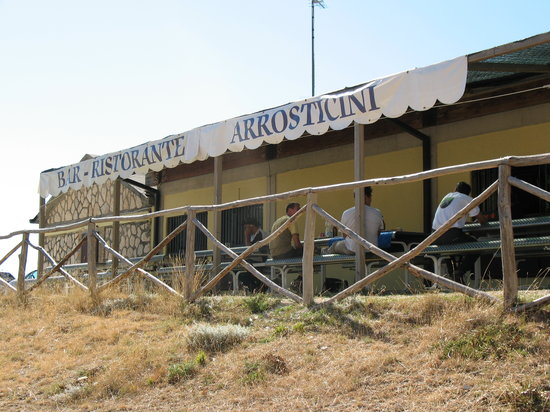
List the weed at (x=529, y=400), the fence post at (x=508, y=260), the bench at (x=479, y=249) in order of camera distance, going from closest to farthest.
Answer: the weed at (x=529, y=400) < the fence post at (x=508, y=260) < the bench at (x=479, y=249)

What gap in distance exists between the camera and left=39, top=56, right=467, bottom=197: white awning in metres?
7.66

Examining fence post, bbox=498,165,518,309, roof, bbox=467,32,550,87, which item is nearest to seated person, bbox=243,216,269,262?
roof, bbox=467,32,550,87

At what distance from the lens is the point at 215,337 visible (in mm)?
6438

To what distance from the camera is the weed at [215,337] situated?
6402 millimetres

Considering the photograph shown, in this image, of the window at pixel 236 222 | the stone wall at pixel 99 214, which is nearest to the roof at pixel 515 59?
the window at pixel 236 222

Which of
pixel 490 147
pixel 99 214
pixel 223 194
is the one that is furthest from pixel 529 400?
pixel 99 214

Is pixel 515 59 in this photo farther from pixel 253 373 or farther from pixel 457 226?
pixel 253 373

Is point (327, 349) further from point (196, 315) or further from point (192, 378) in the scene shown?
point (196, 315)

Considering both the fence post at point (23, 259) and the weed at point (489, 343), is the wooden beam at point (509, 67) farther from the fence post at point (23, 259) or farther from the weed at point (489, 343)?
the fence post at point (23, 259)

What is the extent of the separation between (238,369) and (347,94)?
3.97 meters

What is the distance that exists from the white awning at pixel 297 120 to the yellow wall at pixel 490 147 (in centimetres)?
269

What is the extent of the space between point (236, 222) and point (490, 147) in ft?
18.3

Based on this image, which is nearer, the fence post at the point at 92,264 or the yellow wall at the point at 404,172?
the fence post at the point at 92,264

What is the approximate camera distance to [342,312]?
653 cm
